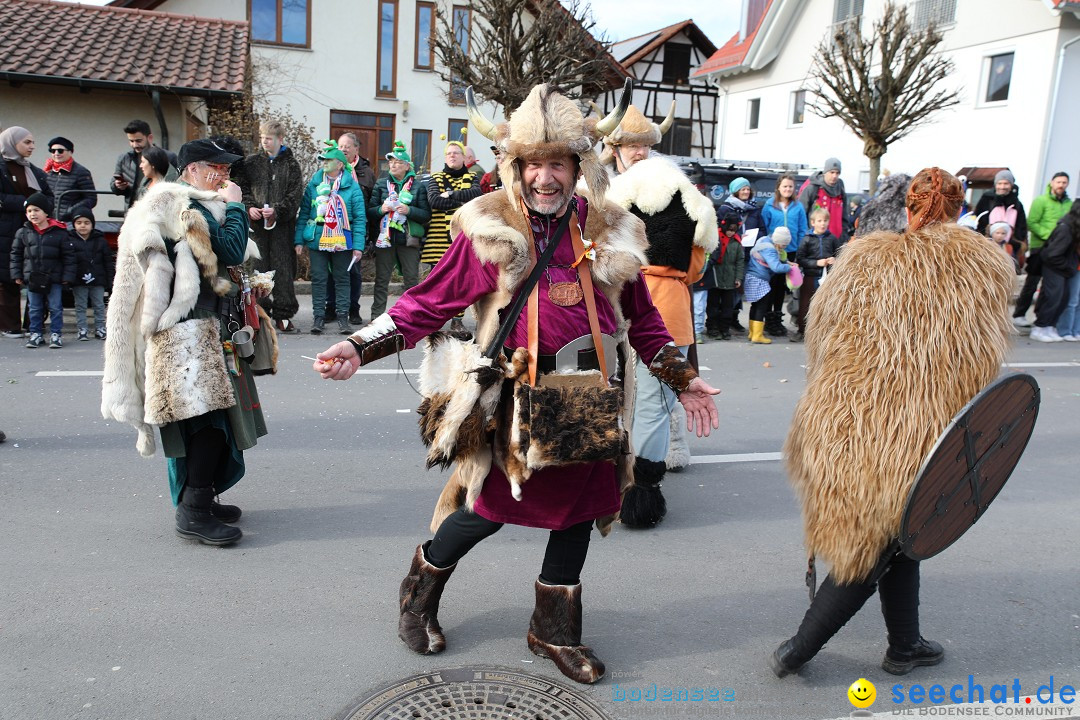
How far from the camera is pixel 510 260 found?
283 cm

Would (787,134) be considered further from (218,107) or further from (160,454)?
(160,454)

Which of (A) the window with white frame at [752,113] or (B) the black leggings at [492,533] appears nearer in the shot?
(B) the black leggings at [492,533]

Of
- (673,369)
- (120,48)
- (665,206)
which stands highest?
(120,48)

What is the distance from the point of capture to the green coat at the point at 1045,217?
37.8 ft

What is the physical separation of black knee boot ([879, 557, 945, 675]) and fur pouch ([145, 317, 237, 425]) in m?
2.91

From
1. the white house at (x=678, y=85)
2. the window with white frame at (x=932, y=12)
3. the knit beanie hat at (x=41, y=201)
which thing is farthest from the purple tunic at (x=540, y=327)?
the white house at (x=678, y=85)

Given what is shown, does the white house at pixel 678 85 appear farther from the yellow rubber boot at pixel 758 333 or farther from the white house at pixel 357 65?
the yellow rubber boot at pixel 758 333

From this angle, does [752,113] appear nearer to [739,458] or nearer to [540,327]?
[739,458]

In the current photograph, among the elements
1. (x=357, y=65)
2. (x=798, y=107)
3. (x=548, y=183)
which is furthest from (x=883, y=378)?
(x=798, y=107)

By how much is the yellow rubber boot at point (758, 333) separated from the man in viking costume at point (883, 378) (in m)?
7.43

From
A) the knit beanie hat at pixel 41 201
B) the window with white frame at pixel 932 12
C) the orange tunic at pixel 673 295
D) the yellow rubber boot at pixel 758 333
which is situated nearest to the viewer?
the orange tunic at pixel 673 295

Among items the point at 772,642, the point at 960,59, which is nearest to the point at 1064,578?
the point at 772,642

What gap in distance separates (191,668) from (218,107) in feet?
45.5

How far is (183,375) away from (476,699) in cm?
203
